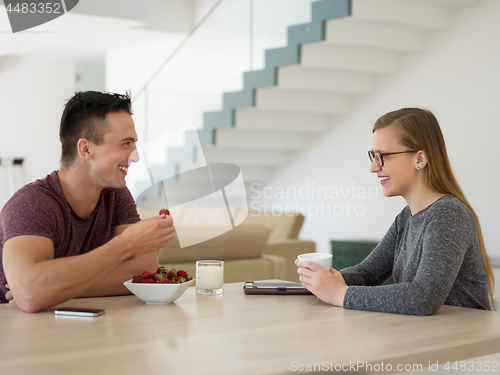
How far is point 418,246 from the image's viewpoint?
5.02 feet

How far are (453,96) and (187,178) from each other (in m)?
2.84

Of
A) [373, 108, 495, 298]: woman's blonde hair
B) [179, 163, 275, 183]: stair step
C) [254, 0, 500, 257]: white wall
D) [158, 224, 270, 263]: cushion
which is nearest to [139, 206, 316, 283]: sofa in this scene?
[158, 224, 270, 263]: cushion

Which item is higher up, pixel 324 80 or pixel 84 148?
pixel 324 80

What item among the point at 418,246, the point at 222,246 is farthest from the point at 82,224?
the point at 222,246

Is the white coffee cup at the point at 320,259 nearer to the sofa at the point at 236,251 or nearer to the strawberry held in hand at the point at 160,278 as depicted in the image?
the strawberry held in hand at the point at 160,278

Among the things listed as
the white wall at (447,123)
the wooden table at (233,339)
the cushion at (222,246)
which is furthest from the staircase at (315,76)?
the wooden table at (233,339)

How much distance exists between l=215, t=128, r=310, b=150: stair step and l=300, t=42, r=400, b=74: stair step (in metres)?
1.25

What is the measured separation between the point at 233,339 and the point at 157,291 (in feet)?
1.28

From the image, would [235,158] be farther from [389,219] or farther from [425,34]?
[425,34]

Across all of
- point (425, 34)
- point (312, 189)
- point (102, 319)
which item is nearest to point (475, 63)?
point (425, 34)

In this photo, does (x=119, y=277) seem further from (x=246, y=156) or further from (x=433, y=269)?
(x=246, y=156)

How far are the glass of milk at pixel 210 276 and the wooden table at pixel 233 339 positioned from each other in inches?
5.5

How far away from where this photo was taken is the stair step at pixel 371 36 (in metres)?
4.48

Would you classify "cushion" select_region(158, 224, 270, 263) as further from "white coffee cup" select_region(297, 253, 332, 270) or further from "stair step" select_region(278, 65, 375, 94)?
"stair step" select_region(278, 65, 375, 94)
